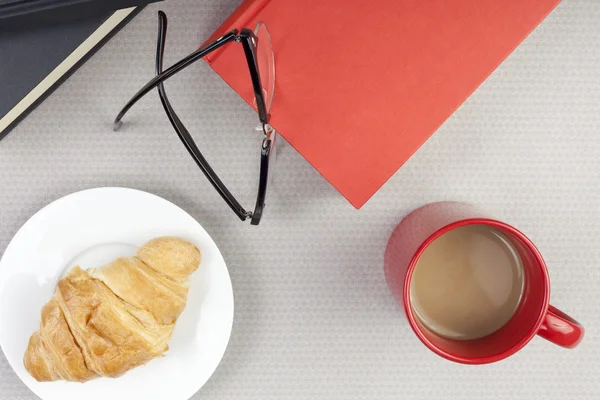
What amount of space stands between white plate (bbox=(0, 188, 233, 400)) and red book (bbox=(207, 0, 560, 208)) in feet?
0.63

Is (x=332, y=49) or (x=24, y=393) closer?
(x=332, y=49)

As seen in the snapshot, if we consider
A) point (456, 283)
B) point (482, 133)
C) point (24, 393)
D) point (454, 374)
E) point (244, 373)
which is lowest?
point (24, 393)

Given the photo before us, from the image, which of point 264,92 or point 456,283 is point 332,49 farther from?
point 456,283

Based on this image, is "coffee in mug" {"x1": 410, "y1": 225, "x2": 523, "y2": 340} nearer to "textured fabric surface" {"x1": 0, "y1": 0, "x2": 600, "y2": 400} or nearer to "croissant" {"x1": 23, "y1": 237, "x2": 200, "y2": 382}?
"textured fabric surface" {"x1": 0, "y1": 0, "x2": 600, "y2": 400}

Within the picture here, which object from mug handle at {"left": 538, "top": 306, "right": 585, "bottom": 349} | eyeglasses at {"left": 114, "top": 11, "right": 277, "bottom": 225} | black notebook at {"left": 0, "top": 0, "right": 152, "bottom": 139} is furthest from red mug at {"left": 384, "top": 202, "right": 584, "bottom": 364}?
black notebook at {"left": 0, "top": 0, "right": 152, "bottom": 139}

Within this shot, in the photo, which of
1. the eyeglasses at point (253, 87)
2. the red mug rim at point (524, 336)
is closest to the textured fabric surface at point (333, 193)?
the eyeglasses at point (253, 87)

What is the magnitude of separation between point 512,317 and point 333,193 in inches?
10.5

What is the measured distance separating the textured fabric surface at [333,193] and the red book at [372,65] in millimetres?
103

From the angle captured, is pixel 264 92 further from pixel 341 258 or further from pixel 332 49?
pixel 341 258

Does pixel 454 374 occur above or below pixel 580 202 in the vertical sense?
below

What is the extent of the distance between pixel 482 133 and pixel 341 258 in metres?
0.25

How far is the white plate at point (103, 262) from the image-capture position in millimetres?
658

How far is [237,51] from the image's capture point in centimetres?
59

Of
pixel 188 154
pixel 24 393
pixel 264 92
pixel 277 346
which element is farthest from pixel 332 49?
pixel 24 393
